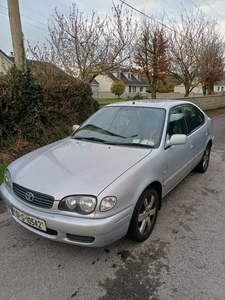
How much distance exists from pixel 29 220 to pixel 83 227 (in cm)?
62

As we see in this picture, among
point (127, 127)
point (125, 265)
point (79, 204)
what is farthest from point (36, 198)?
point (127, 127)

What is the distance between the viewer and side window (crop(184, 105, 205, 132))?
3.70 metres

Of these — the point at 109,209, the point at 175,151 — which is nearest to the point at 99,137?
the point at 175,151

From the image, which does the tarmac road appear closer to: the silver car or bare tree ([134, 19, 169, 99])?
the silver car

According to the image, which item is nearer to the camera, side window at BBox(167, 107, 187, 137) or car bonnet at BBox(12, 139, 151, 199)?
car bonnet at BBox(12, 139, 151, 199)

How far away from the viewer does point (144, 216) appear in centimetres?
242

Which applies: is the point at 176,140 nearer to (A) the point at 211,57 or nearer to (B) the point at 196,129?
(B) the point at 196,129

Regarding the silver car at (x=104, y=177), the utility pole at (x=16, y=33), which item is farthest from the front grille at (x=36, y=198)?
the utility pole at (x=16, y=33)

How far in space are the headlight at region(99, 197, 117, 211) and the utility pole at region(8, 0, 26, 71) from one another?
522cm

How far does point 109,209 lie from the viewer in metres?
1.93

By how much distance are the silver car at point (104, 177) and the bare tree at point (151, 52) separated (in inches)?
483

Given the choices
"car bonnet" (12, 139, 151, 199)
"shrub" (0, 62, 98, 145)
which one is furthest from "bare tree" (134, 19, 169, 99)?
"car bonnet" (12, 139, 151, 199)

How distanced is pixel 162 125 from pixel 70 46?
9.63 metres

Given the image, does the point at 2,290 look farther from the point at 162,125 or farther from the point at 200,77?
the point at 200,77
